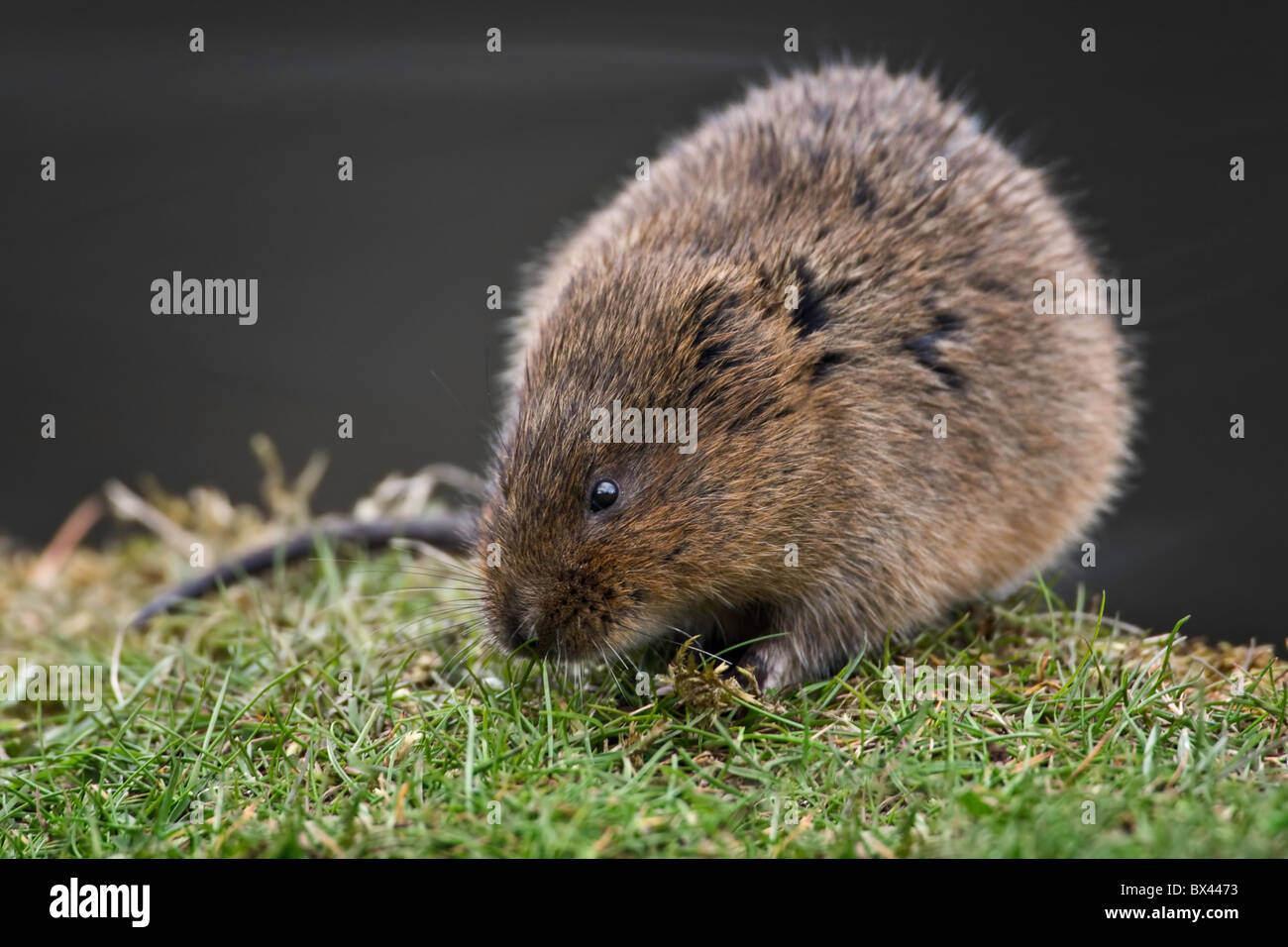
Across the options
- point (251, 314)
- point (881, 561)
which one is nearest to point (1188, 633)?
point (881, 561)

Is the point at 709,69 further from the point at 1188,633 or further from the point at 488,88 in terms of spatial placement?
the point at 1188,633

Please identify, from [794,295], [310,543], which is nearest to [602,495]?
[794,295]

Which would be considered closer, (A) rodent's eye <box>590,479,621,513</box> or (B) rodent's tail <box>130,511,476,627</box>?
(A) rodent's eye <box>590,479,621,513</box>

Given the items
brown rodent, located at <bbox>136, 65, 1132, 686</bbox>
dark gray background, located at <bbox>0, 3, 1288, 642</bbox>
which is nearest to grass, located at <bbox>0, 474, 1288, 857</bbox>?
brown rodent, located at <bbox>136, 65, 1132, 686</bbox>

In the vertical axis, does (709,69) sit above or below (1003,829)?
above

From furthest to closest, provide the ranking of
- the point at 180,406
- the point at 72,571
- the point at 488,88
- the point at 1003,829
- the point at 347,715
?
1. the point at 180,406
2. the point at 72,571
3. the point at 488,88
4. the point at 347,715
5. the point at 1003,829

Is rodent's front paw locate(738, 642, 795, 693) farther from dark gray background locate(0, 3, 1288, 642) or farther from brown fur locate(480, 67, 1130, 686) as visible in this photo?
dark gray background locate(0, 3, 1288, 642)
